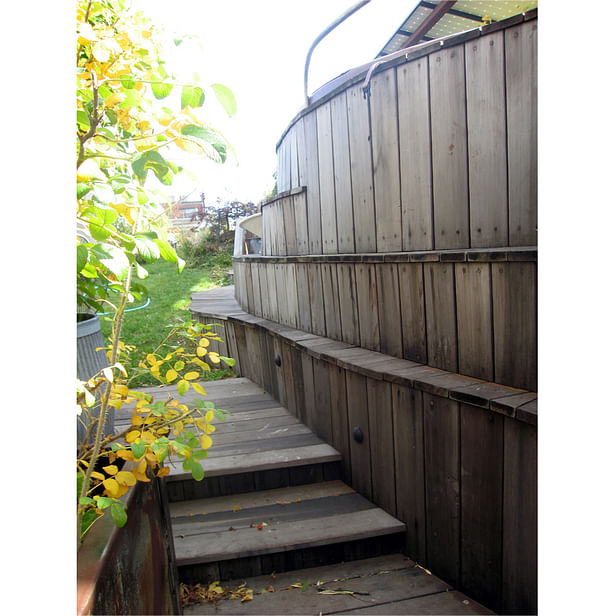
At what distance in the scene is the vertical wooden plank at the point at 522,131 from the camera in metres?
1.58

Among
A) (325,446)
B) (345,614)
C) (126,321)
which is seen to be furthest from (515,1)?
(126,321)

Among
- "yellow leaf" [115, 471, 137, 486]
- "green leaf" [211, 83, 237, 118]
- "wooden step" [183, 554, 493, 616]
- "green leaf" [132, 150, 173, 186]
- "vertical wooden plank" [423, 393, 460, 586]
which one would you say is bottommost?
"wooden step" [183, 554, 493, 616]

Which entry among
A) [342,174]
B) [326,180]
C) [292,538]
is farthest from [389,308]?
[292,538]

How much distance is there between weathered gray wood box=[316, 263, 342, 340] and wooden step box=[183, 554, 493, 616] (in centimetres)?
109

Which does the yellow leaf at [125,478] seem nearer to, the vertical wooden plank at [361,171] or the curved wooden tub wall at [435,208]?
the curved wooden tub wall at [435,208]

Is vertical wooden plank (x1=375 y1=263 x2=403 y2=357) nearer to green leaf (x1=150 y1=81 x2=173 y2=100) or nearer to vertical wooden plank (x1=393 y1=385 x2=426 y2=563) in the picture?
vertical wooden plank (x1=393 y1=385 x2=426 y2=563)

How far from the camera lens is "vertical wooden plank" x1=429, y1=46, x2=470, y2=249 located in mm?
1835

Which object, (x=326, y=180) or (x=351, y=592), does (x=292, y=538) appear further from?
(x=326, y=180)

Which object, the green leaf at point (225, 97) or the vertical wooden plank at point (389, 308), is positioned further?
the vertical wooden plank at point (389, 308)

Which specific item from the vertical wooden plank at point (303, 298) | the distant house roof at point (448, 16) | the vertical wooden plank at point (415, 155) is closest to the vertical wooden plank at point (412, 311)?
the vertical wooden plank at point (415, 155)

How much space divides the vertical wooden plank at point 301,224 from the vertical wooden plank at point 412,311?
103cm

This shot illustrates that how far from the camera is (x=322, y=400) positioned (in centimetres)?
266

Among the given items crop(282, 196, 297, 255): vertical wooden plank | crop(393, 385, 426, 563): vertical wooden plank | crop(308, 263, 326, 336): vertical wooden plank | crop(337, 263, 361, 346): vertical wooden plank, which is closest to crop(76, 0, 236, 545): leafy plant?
crop(393, 385, 426, 563): vertical wooden plank

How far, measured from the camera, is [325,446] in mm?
2600
